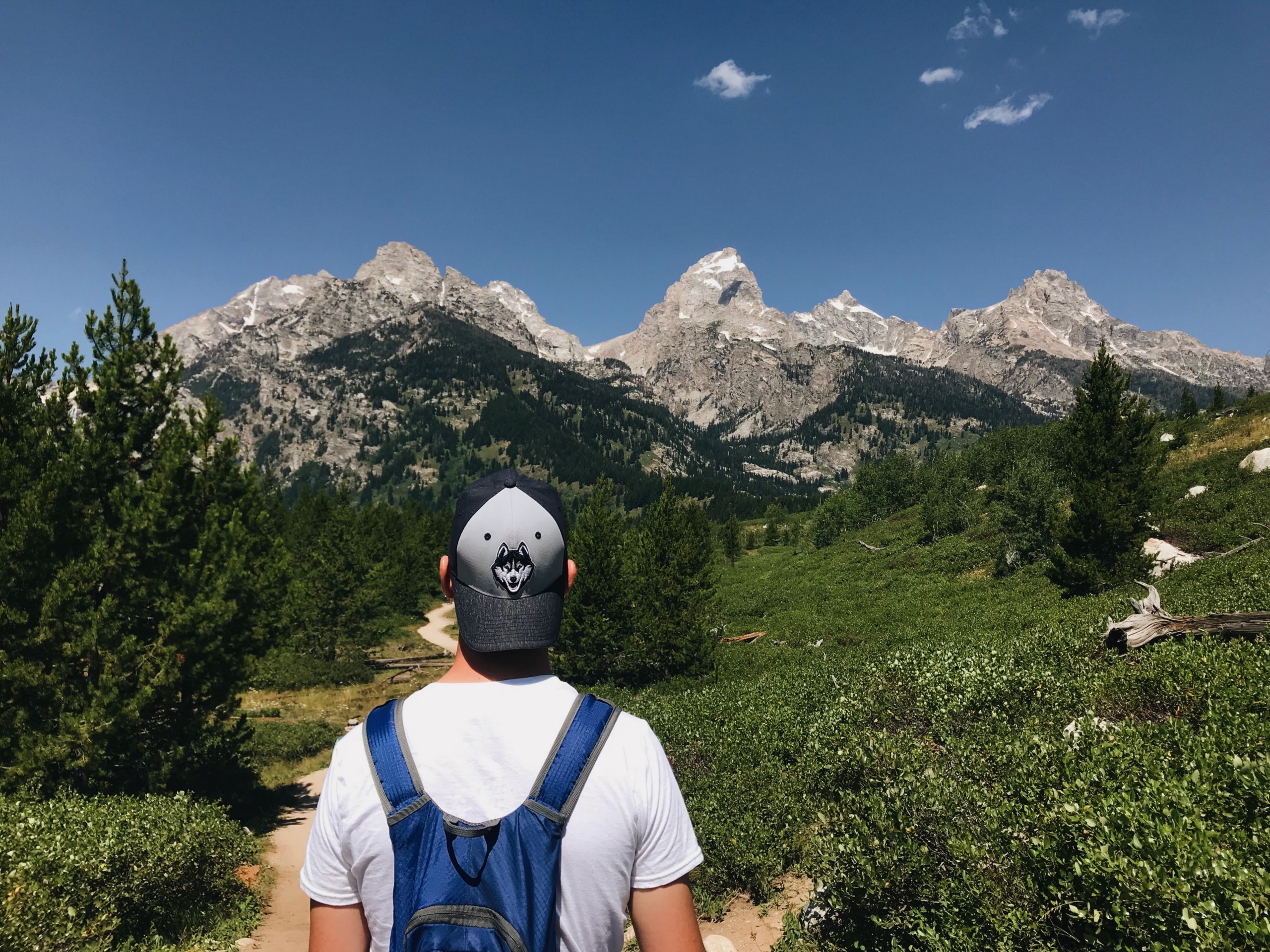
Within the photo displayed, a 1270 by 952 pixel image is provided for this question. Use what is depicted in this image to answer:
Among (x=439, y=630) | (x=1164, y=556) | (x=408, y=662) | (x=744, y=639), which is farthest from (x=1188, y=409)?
(x=439, y=630)

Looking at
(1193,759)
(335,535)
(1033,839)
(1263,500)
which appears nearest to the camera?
(1033,839)

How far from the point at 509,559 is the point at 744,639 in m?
37.0

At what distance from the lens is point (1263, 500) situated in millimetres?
28656

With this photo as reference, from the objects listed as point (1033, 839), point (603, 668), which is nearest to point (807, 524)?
point (603, 668)

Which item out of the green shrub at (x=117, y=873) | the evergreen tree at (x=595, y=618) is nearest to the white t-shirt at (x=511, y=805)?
the green shrub at (x=117, y=873)

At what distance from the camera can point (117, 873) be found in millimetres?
9773

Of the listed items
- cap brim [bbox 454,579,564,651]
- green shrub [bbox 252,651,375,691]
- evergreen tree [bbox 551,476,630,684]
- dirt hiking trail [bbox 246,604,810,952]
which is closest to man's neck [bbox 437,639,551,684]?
cap brim [bbox 454,579,564,651]

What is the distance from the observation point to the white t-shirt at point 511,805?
6.97 feet

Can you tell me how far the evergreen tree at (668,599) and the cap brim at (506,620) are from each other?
92.8ft

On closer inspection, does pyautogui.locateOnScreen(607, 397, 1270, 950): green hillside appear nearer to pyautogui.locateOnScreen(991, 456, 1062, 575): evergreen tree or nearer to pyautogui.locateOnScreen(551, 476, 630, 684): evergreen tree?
pyautogui.locateOnScreen(551, 476, 630, 684): evergreen tree

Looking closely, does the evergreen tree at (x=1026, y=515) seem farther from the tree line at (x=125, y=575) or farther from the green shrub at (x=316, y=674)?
the green shrub at (x=316, y=674)

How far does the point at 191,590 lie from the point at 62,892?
7483 mm

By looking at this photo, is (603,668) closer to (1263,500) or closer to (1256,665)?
(1256,665)

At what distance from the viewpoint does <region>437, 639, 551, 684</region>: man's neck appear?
2404 millimetres
